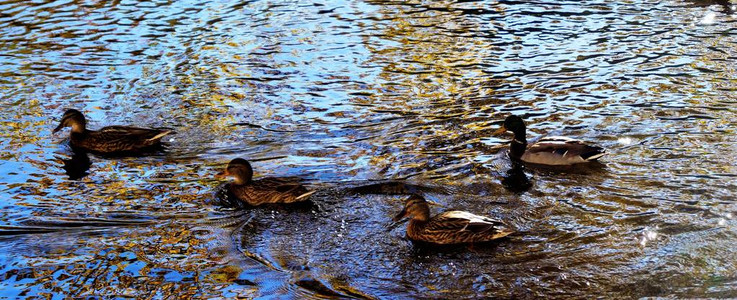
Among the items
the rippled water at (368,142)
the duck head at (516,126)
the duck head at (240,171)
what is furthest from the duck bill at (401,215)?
the duck head at (516,126)

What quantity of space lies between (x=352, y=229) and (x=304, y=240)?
45cm

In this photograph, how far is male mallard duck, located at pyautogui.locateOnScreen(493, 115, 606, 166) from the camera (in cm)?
1000

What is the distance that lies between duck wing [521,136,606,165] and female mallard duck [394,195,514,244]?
6.63ft

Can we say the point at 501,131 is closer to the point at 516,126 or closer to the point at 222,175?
the point at 516,126

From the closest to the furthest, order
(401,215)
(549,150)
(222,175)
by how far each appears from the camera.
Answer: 1. (401,215)
2. (222,175)
3. (549,150)

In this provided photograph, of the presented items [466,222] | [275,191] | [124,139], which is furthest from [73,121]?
[466,222]

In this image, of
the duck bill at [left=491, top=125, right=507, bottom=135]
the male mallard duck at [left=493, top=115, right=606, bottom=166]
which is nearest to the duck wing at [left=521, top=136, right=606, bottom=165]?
the male mallard duck at [left=493, top=115, right=606, bottom=166]

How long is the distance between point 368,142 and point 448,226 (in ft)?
9.65

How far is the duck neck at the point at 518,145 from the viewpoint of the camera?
10508mm

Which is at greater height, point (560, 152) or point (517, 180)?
point (560, 152)

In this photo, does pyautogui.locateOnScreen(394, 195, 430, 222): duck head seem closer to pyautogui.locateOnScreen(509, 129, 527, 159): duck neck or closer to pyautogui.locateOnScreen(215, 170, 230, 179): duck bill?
pyautogui.locateOnScreen(215, 170, 230, 179): duck bill

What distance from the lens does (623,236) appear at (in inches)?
322

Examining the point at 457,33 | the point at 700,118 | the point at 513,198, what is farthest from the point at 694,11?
the point at 513,198

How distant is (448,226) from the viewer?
830 centimetres
